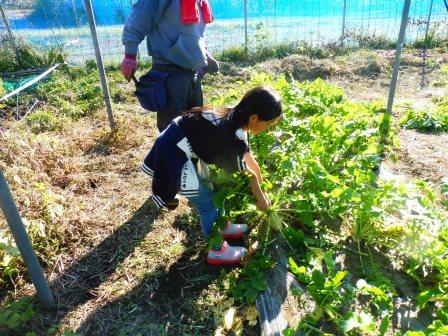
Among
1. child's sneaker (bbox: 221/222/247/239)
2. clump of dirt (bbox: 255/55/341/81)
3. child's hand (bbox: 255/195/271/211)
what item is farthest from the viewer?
clump of dirt (bbox: 255/55/341/81)

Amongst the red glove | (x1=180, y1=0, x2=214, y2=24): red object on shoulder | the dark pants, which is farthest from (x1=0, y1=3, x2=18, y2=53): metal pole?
(x1=180, y1=0, x2=214, y2=24): red object on shoulder

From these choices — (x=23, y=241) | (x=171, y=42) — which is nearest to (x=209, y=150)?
(x=23, y=241)

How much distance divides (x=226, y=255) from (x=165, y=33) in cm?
169

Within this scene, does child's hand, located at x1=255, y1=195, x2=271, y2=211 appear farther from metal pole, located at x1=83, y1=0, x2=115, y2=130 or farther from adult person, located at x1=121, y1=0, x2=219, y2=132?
metal pole, located at x1=83, y1=0, x2=115, y2=130

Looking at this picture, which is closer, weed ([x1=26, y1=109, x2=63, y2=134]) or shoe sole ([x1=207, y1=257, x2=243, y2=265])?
shoe sole ([x1=207, y1=257, x2=243, y2=265])

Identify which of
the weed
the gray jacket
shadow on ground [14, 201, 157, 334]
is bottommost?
shadow on ground [14, 201, 157, 334]

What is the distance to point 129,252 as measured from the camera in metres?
2.70

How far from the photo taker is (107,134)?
4340 millimetres

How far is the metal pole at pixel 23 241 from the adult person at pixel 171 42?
1.38m

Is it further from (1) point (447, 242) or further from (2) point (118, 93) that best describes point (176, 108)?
(2) point (118, 93)

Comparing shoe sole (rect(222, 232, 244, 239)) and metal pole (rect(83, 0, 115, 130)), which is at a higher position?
metal pole (rect(83, 0, 115, 130))

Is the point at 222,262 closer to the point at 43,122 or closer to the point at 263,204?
the point at 263,204

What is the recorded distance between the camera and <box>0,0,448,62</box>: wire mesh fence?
862 centimetres

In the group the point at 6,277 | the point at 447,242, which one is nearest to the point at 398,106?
the point at 447,242
